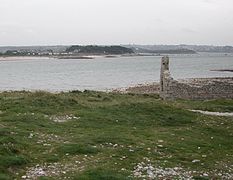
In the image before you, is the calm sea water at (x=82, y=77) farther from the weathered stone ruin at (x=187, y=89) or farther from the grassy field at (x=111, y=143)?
the grassy field at (x=111, y=143)

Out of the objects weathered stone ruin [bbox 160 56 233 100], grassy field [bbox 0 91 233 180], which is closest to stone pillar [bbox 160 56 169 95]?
weathered stone ruin [bbox 160 56 233 100]

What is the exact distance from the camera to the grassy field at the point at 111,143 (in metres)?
11.0

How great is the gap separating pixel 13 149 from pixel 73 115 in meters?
6.89

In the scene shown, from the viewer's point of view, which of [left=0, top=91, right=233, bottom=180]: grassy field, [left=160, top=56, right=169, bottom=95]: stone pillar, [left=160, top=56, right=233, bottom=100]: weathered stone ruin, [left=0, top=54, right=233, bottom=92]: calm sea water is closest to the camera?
[left=0, top=91, right=233, bottom=180]: grassy field

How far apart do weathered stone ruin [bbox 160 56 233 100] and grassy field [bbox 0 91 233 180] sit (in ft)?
32.7

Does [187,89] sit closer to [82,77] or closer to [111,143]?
[111,143]

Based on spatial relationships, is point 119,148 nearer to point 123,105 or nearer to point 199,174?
point 199,174

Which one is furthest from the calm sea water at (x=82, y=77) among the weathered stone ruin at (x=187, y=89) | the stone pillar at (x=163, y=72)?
the weathered stone ruin at (x=187, y=89)

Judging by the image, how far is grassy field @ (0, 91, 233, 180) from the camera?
10961 mm

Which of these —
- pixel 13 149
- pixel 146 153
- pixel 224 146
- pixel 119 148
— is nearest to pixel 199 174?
pixel 146 153

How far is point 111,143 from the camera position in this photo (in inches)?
547

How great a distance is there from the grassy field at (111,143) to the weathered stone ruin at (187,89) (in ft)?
32.7

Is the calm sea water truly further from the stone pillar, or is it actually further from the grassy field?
the grassy field

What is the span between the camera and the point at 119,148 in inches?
521
